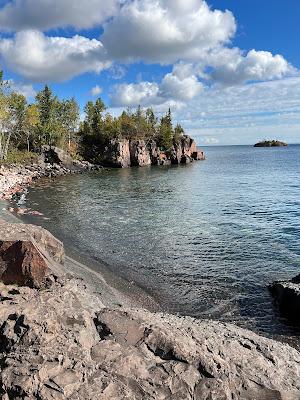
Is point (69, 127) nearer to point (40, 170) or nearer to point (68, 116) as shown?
point (68, 116)

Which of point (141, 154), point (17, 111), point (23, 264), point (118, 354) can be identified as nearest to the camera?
point (118, 354)

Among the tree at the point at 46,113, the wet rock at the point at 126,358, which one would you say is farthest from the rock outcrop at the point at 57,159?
the wet rock at the point at 126,358

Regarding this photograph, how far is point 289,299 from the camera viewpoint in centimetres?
1706

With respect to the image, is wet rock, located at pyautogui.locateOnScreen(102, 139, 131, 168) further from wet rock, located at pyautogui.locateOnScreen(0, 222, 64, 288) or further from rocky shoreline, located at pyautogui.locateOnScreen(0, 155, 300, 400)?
rocky shoreline, located at pyautogui.locateOnScreen(0, 155, 300, 400)

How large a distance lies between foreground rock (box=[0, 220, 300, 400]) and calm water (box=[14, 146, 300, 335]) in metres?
5.21

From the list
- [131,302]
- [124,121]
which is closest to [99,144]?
[124,121]

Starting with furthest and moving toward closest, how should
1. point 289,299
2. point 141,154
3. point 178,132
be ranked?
1. point 178,132
2. point 141,154
3. point 289,299

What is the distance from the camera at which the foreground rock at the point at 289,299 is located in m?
16.7

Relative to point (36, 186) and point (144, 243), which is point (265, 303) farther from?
point (36, 186)

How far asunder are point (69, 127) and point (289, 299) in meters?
120

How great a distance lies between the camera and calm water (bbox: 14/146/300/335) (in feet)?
61.3

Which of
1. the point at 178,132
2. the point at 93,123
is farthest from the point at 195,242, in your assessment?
the point at 178,132

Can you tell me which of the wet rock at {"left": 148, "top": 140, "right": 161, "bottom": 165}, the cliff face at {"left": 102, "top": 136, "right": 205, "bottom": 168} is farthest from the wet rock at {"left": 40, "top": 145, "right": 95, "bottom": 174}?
the wet rock at {"left": 148, "top": 140, "right": 161, "bottom": 165}

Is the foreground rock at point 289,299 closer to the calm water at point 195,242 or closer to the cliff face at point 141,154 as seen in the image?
the calm water at point 195,242
